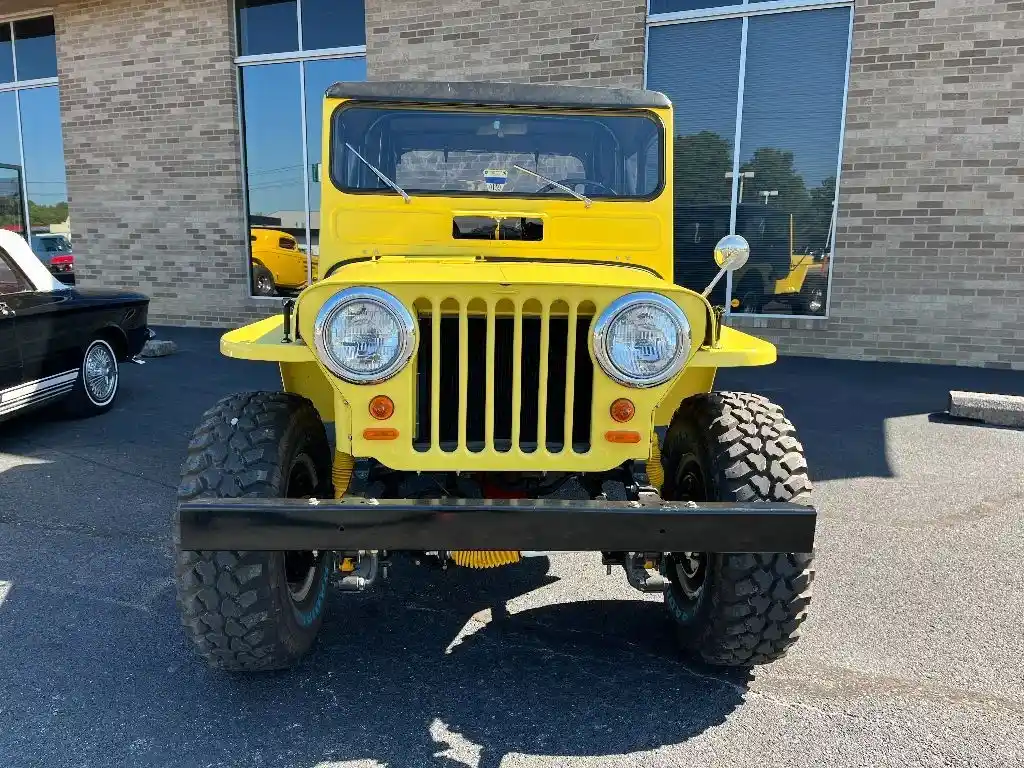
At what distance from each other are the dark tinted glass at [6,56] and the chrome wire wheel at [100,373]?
8952mm

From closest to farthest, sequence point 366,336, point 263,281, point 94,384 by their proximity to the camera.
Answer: point 366,336
point 94,384
point 263,281

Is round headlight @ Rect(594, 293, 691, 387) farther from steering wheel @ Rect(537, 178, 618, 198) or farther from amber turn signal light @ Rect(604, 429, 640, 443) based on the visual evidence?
steering wheel @ Rect(537, 178, 618, 198)

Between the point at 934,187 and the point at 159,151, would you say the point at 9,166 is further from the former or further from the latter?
the point at 934,187

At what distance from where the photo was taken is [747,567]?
2.37 m

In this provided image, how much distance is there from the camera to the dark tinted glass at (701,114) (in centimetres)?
859

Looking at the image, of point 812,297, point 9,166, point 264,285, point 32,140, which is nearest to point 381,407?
point 812,297

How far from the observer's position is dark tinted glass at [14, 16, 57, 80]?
458 inches

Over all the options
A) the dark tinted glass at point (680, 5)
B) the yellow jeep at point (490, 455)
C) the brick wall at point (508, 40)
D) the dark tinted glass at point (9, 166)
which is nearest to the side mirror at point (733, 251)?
the yellow jeep at point (490, 455)

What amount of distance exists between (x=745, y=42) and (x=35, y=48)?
433 inches

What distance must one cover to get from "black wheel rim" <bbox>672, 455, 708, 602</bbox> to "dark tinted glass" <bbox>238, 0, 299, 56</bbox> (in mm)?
9755

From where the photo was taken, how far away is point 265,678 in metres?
2.56

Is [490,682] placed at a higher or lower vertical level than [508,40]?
lower

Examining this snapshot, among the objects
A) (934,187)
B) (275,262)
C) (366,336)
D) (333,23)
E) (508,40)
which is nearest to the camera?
(366,336)

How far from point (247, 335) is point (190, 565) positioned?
0.85m
